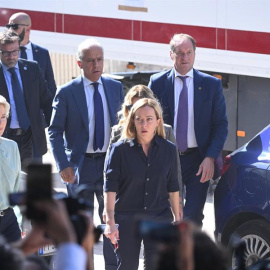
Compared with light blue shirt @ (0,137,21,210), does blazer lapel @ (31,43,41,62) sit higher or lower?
higher

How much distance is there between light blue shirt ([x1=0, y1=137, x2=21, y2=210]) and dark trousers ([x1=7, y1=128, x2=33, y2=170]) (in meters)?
1.85

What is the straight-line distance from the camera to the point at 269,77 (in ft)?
34.3

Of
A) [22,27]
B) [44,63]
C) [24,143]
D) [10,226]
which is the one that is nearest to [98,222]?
[24,143]

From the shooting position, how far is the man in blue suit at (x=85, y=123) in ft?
24.4

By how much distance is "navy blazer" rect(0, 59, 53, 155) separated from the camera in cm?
833

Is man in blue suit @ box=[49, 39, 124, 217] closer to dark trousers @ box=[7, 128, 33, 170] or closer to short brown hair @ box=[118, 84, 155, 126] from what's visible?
short brown hair @ box=[118, 84, 155, 126]

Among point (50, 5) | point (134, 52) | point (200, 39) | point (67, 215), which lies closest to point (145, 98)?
point (67, 215)

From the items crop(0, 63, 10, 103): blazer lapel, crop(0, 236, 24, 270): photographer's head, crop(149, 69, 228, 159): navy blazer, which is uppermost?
crop(0, 63, 10, 103): blazer lapel

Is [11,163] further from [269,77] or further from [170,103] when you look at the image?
[269,77]

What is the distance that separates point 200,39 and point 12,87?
141 inches

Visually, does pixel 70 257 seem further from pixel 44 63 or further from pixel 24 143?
pixel 44 63

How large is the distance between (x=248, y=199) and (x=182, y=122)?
1.12 meters

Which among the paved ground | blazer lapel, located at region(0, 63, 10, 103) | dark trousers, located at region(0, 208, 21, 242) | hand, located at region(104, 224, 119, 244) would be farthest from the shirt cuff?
blazer lapel, located at region(0, 63, 10, 103)

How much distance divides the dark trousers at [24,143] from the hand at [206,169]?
1.68 m
